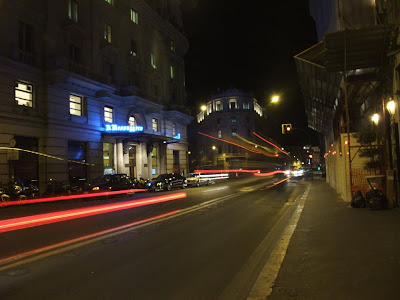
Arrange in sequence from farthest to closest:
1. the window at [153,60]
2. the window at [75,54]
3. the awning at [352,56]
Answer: the window at [153,60], the window at [75,54], the awning at [352,56]

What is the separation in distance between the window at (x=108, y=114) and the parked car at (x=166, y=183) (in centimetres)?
727

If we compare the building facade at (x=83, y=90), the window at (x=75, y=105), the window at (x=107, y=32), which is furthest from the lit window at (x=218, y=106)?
the window at (x=75, y=105)

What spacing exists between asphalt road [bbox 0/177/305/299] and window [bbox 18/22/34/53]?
54.3 feet

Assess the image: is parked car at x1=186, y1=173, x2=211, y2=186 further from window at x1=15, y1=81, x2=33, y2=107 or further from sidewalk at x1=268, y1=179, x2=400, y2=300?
sidewalk at x1=268, y1=179, x2=400, y2=300

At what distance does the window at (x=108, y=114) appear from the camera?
97.2 ft

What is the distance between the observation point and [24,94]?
22.2m

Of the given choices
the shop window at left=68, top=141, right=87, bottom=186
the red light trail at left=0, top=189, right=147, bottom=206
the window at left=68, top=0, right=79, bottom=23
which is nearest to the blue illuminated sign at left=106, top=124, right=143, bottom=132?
the shop window at left=68, top=141, right=87, bottom=186

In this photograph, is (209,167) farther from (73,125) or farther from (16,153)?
(16,153)

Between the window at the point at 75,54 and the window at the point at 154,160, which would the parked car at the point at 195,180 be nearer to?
the window at the point at 154,160

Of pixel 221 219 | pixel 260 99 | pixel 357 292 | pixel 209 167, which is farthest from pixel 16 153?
pixel 260 99

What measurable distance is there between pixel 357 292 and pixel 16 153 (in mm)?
21569

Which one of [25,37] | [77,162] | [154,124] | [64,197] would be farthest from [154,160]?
[25,37]

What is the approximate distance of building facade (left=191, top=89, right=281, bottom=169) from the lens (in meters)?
72.9

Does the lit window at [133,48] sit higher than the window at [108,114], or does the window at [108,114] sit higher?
the lit window at [133,48]
